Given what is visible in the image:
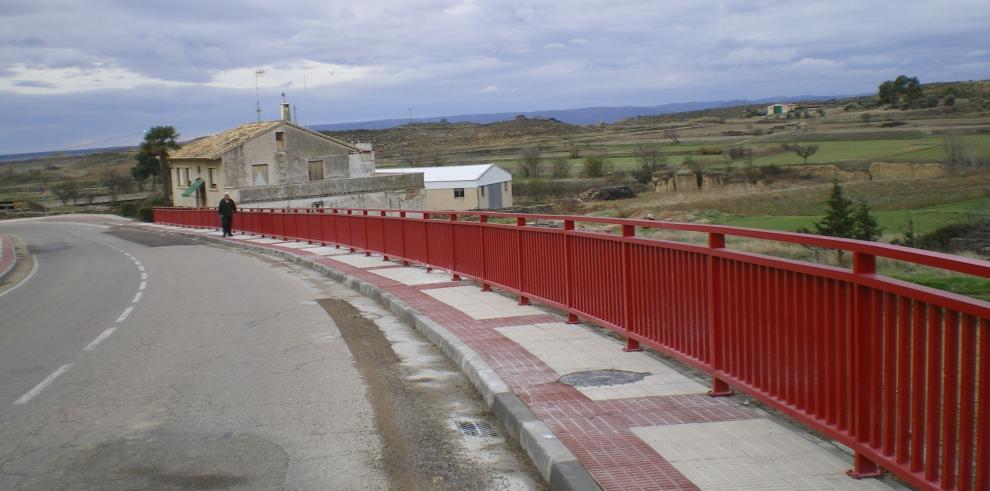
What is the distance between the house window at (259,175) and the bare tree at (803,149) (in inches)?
1654

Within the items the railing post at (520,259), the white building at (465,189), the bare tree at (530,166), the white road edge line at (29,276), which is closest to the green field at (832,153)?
the bare tree at (530,166)

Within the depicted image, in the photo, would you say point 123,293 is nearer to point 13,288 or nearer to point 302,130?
point 13,288

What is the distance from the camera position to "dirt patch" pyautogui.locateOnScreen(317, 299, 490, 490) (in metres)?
5.75

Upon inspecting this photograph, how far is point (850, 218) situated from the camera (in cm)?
3394

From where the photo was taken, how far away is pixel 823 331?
Answer: 207 inches

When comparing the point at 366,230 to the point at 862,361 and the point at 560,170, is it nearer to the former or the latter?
the point at 862,361

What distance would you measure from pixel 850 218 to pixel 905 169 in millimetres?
29390

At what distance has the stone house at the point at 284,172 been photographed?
58.0 meters

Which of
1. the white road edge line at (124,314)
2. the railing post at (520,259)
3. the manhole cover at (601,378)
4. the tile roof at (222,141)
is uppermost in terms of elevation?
the tile roof at (222,141)

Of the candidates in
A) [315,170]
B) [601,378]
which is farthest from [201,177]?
[601,378]

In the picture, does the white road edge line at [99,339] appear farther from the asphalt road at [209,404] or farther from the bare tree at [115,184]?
the bare tree at [115,184]

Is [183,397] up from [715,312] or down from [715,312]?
down

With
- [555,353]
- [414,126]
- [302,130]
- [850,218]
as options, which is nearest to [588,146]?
[414,126]

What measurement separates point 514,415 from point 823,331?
230cm
